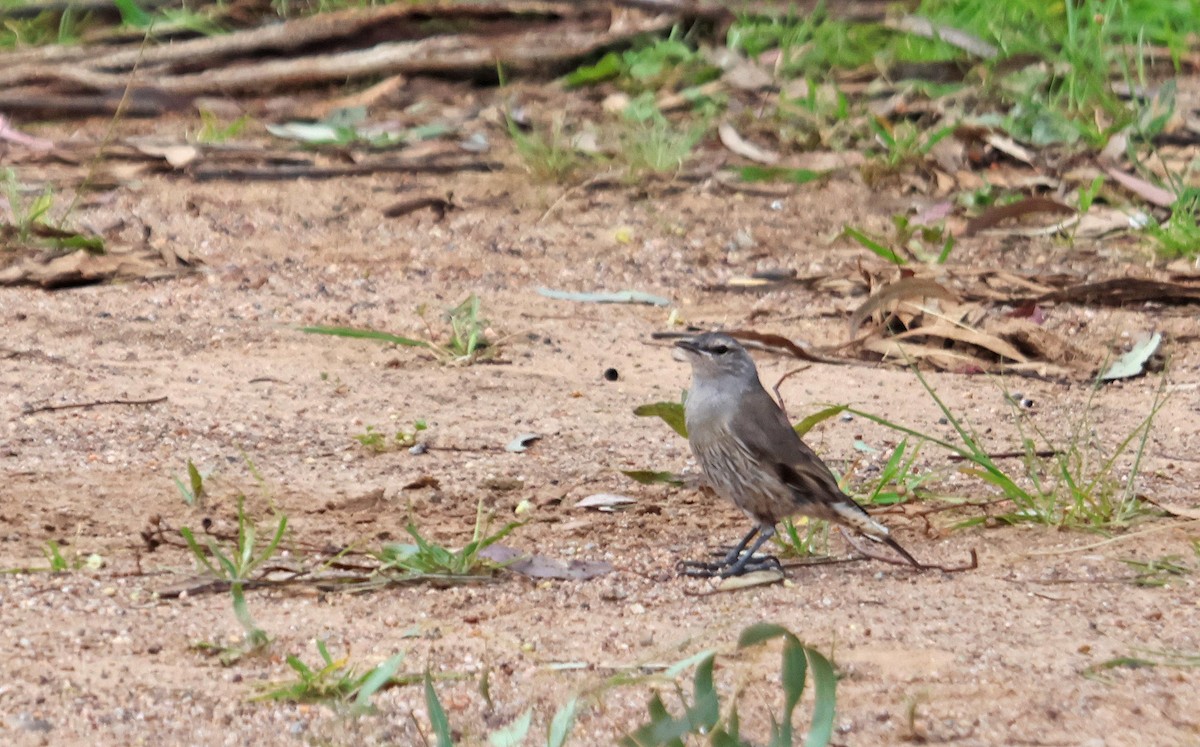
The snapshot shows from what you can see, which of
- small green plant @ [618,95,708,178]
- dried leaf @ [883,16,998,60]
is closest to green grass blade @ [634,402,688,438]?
small green plant @ [618,95,708,178]

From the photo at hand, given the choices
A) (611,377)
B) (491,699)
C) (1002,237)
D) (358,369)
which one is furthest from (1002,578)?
(1002,237)

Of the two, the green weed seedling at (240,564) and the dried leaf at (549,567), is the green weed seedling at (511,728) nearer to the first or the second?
the green weed seedling at (240,564)

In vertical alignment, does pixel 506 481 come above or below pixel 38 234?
above

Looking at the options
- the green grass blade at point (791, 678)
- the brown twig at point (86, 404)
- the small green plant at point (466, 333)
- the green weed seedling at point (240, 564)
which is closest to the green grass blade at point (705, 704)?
the green grass blade at point (791, 678)

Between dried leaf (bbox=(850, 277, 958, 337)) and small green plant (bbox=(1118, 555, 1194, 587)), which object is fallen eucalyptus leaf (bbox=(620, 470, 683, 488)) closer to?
small green plant (bbox=(1118, 555, 1194, 587))

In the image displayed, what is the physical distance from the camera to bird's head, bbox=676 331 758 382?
16.5 ft

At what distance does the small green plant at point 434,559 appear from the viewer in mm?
4105

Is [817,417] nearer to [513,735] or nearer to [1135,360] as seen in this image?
[1135,360]

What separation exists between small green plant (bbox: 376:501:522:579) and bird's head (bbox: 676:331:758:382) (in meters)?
1.10

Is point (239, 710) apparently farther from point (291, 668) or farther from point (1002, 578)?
point (1002, 578)

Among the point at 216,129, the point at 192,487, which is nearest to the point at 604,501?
the point at 192,487

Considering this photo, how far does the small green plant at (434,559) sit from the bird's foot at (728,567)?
514 mm

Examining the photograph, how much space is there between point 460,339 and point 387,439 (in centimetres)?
100

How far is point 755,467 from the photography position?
4.64m
